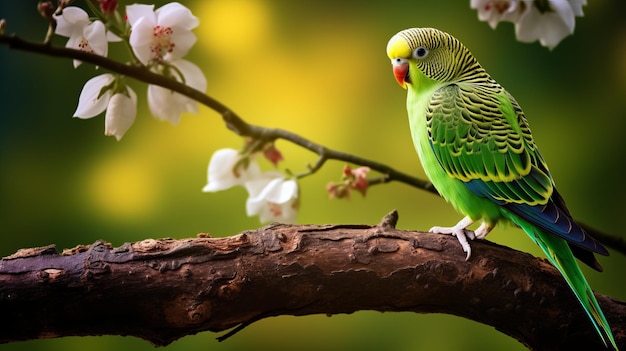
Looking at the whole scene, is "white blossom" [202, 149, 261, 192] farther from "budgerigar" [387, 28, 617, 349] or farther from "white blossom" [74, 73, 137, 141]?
"budgerigar" [387, 28, 617, 349]

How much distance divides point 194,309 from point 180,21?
39 centimetres

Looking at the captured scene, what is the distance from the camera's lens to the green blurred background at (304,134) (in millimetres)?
1353

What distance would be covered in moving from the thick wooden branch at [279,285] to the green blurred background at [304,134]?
57cm

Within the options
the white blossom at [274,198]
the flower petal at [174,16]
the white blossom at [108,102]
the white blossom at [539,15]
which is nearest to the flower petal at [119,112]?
the white blossom at [108,102]

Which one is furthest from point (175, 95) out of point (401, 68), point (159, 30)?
point (401, 68)

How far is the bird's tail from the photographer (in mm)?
729

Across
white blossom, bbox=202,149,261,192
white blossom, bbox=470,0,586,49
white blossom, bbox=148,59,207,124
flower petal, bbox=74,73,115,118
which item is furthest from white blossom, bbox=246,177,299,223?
white blossom, bbox=470,0,586,49

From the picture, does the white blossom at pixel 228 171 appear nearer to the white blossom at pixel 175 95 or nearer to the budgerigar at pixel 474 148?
the white blossom at pixel 175 95

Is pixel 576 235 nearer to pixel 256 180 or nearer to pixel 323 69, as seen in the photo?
pixel 256 180

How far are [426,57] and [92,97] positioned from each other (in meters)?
0.42

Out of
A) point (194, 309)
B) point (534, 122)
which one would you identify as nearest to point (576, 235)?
point (194, 309)

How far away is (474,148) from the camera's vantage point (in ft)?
2.63

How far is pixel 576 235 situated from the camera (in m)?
0.72

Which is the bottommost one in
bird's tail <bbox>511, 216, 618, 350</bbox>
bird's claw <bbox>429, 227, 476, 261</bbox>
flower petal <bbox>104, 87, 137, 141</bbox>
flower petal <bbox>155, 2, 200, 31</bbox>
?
bird's tail <bbox>511, 216, 618, 350</bbox>
